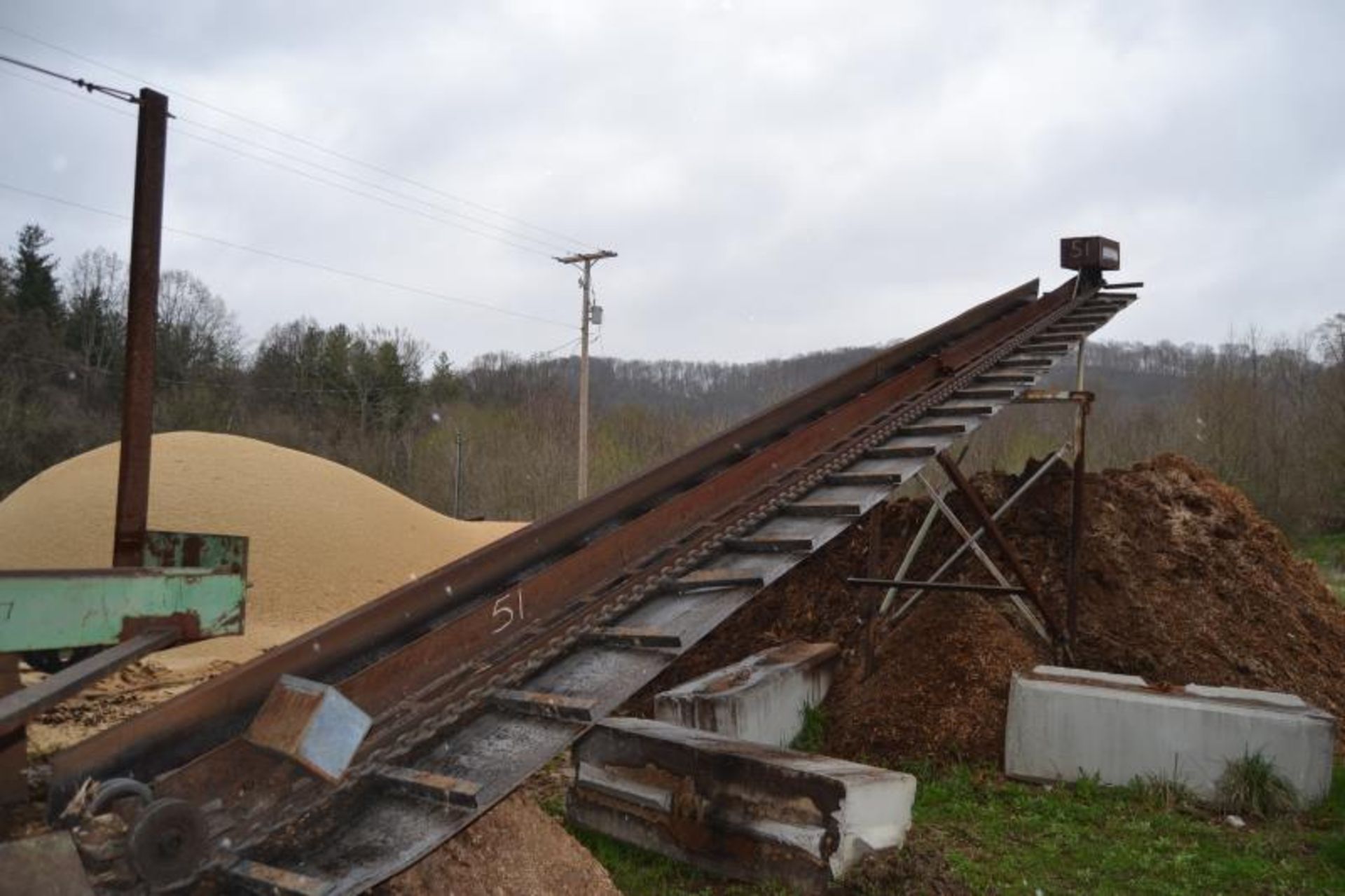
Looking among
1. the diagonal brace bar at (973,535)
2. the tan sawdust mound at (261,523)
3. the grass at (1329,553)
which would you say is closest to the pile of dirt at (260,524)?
the tan sawdust mound at (261,523)

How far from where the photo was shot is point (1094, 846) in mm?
5457

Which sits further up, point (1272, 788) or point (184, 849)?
point (184, 849)

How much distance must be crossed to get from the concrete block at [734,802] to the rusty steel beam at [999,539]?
7.77 feet

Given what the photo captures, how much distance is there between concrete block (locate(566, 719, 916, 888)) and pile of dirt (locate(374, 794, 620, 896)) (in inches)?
25.9

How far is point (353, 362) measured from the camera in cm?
5197

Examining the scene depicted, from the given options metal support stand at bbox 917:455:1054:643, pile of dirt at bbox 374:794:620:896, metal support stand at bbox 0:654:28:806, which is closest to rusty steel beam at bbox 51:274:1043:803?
metal support stand at bbox 0:654:28:806

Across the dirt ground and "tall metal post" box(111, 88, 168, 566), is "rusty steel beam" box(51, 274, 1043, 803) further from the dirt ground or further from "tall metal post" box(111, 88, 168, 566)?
the dirt ground

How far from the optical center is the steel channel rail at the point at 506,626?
3.21 m

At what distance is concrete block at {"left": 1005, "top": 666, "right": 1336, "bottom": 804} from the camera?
5.99 meters

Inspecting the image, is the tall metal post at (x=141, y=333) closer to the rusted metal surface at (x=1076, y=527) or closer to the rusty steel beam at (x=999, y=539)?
the rusty steel beam at (x=999, y=539)

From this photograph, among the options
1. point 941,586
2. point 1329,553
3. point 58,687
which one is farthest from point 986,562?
point 1329,553

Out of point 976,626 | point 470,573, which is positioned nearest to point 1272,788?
point 976,626

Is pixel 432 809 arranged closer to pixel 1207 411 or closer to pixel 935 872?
pixel 935 872

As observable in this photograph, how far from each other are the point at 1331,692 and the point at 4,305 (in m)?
42.5
